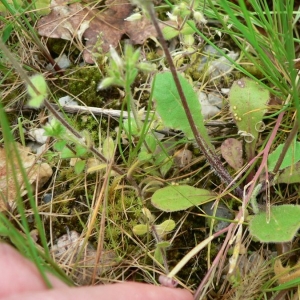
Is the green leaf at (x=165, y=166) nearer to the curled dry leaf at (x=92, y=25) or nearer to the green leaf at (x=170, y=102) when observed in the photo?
the green leaf at (x=170, y=102)

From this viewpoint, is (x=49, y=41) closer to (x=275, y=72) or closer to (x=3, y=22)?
(x=3, y=22)

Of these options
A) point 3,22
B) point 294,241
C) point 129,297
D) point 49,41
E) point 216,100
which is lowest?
point 294,241

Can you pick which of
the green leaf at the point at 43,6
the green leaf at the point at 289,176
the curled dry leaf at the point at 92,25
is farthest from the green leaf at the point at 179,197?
the green leaf at the point at 43,6

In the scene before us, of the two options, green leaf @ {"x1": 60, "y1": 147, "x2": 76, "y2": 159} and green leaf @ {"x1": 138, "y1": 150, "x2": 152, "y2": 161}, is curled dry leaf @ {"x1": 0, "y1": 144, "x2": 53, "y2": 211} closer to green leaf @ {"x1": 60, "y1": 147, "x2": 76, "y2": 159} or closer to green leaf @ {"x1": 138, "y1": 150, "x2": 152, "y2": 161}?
green leaf @ {"x1": 60, "y1": 147, "x2": 76, "y2": 159}

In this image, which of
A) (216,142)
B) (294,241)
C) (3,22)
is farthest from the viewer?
(3,22)

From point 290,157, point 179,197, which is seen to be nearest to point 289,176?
point 290,157

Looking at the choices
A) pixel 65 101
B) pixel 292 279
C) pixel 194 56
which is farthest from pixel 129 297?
pixel 194 56
